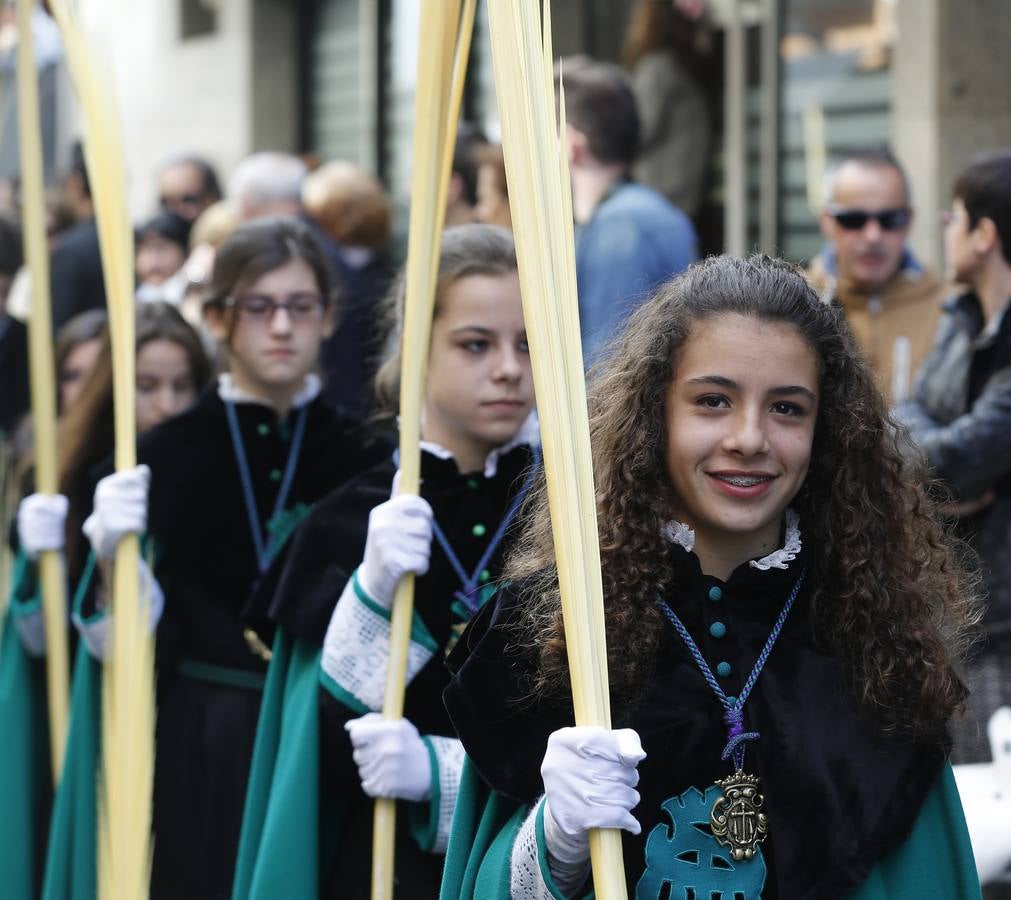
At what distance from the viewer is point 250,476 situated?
13.4 ft

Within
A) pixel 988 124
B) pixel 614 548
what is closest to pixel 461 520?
pixel 614 548

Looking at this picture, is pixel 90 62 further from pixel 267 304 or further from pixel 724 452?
pixel 724 452

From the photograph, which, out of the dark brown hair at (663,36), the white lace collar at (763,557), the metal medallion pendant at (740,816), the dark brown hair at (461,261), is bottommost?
the metal medallion pendant at (740,816)

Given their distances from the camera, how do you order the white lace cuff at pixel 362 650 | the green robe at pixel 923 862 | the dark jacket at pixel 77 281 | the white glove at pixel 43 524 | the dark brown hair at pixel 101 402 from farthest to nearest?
the dark jacket at pixel 77 281 < the dark brown hair at pixel 101 402 < the white glove at pixel 43 524 < the white lace cuff at pixel 362 650 < the green robe at pixel 923 862

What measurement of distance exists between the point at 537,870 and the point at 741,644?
15.9 inches

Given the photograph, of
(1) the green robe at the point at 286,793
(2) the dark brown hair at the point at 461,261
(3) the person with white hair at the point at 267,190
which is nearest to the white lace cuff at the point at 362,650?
(1) the green robe at the point at 286,793

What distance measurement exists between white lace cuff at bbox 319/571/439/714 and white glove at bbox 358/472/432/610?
4 centimetres

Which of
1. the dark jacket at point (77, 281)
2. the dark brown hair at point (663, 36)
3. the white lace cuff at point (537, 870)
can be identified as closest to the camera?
the white lace cuff at point (537, 870)

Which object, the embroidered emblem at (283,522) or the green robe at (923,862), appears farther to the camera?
the embroidered emblem at (283,522)

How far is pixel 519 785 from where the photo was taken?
2.39 meters

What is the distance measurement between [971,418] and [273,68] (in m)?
6.96

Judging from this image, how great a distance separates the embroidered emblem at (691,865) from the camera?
232 cm

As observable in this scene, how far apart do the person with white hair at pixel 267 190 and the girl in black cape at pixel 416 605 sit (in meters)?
2.91

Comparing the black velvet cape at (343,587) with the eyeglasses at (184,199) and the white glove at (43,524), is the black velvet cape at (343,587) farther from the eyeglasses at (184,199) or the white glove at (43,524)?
the eyeglasses at (184,199)
